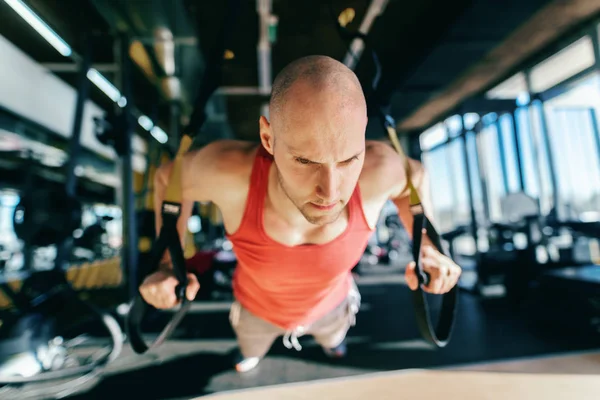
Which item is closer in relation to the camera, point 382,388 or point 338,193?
point 338,193

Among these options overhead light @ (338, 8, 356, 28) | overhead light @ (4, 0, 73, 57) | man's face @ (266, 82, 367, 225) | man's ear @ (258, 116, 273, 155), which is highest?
overhead light @ (4, 0, 73, 57)

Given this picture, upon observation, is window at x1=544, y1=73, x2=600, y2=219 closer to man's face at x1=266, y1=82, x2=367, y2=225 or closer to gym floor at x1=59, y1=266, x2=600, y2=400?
gym floor at x1=59, y1=266, x2=600, y2=400

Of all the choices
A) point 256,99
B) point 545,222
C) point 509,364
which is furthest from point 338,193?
point 256,99

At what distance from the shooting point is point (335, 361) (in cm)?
179

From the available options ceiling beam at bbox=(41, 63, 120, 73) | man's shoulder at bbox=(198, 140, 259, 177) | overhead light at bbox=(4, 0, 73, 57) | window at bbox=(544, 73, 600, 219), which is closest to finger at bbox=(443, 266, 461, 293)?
man's shoulder at bbox=(198, 140, 259, 177)

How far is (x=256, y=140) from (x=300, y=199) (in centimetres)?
61

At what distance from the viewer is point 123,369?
1.73m

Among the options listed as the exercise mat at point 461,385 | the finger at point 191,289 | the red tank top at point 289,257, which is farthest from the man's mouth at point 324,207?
the exercise mat at point 461,385

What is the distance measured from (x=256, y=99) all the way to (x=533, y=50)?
4.02m

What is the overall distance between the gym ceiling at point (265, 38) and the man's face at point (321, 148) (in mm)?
1148

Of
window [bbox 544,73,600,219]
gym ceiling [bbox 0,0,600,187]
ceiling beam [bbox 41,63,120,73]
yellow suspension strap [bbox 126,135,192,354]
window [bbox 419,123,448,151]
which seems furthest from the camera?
window [bbox 419,123,448,151]

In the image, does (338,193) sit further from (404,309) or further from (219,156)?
(404,309)

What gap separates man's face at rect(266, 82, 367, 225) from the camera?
53 centimetres

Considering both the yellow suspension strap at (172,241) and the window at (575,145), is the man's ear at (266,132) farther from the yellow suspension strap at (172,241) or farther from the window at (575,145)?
the window at (575,145)
